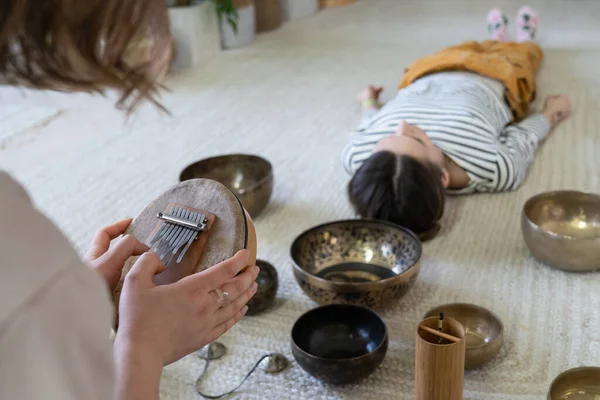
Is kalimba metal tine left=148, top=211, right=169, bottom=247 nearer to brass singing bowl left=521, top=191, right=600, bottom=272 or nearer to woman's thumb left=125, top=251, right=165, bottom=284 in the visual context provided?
woman's thumb left=125, top=251, right=165, bottom=284

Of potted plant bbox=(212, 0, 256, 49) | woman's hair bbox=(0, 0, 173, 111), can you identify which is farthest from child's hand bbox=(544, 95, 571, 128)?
woman's hair bbox=(0, 0, 173, 111)

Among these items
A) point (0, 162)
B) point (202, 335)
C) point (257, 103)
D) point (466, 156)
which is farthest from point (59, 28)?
point (257, 103)

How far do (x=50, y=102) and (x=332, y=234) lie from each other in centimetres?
156

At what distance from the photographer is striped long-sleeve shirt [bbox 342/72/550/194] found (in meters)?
1.67

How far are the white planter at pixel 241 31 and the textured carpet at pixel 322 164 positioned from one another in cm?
9

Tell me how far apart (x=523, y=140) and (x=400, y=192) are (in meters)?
0.54

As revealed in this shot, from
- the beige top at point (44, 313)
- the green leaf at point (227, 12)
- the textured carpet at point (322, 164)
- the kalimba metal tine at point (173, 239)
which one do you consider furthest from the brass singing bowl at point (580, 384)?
the green leaf at point (227, 12)

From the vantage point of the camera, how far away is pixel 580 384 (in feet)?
3.29

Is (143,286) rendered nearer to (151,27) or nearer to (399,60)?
(151,27)

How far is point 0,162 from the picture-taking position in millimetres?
2055

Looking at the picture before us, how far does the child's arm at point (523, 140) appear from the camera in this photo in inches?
65.9

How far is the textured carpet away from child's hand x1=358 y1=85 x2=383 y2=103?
0.06 metres

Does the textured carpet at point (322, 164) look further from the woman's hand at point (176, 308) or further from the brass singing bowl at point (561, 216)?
the woman's hand at point (176, 308)

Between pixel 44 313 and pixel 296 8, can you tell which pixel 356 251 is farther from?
pixel 296 8
